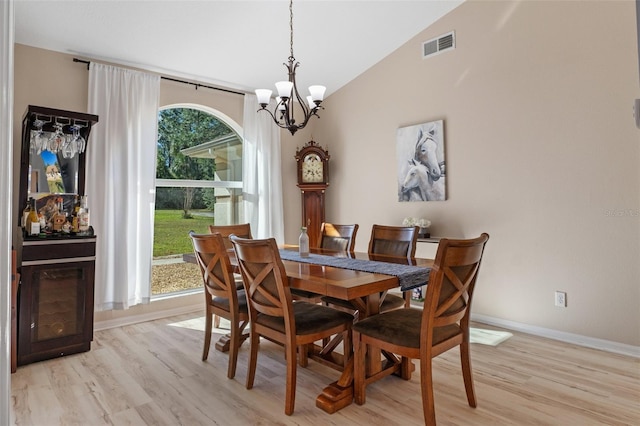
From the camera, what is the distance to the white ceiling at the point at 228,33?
317 centimetres

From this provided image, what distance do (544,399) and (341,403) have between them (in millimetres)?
1197

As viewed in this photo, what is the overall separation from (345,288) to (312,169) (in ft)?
10.7

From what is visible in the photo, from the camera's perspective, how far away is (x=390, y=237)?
324 centimetres

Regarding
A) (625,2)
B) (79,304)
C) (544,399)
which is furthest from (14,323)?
(625,2)

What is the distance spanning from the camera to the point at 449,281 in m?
1.98

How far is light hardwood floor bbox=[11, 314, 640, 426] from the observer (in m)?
2.12

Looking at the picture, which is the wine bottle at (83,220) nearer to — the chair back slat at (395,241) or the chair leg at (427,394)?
the chair back slat at (395,241)

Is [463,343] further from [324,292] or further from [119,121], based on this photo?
[119,121]

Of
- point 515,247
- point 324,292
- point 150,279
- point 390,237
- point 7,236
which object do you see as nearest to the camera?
point 7,236

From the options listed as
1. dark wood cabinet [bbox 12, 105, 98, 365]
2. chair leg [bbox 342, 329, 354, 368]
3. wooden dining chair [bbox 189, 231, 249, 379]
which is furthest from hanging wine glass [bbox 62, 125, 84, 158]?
chair leg [bbox 342, 329, 354, 368]

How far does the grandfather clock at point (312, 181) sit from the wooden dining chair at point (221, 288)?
86.7 inches

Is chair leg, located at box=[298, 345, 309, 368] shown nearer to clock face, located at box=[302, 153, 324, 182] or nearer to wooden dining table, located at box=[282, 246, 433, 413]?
wooden dining table, located at box=[282, 246, 433, 413]

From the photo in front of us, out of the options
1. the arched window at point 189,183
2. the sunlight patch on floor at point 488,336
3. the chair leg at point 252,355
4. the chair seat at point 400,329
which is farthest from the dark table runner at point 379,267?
the arched window at point 189,183

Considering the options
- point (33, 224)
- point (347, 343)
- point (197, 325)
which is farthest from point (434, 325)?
point (33, 224)
